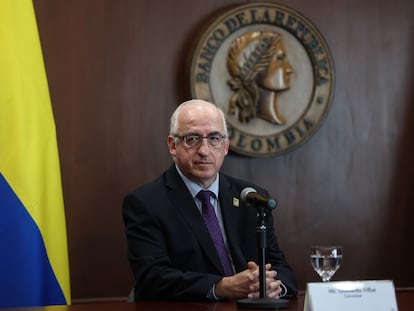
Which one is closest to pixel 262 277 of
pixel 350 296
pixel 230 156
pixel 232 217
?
pixel 350 296

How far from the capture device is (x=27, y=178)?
3428 millimetres

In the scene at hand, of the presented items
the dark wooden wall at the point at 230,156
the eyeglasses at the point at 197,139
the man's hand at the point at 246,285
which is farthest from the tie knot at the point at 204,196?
the dark wooden wall at the point at 230,156

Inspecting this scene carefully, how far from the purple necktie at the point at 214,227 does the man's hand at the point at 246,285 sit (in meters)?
0.39

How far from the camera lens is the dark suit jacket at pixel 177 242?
9.60ft

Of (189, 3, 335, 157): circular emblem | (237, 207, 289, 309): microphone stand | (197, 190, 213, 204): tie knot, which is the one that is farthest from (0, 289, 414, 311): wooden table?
(189, 3, 335, 157): circular emblem

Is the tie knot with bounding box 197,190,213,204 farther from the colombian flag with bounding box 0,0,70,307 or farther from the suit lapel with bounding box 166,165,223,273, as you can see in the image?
the colombian flag with bounding box 0,0,70,307

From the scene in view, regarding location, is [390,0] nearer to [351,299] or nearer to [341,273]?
[341,273]

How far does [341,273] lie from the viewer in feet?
15.1

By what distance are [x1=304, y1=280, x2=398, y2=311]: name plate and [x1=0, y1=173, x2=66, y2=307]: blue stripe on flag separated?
1.63 metres

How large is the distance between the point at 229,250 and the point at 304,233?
4.69 feet

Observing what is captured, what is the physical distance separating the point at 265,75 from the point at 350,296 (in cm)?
256

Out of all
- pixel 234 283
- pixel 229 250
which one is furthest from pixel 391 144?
pixel 234 283

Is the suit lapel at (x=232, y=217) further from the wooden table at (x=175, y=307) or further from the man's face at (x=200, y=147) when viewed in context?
the wooden table at (x=175, y=307)

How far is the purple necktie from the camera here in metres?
3.17
